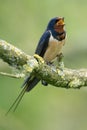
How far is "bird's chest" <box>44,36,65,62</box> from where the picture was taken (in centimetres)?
755

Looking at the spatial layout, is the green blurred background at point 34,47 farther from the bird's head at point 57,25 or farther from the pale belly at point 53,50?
the pale belly at point 53,50

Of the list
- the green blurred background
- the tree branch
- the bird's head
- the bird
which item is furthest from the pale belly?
the green blurred background

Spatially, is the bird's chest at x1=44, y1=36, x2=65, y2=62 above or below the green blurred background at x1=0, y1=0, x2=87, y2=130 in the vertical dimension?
above

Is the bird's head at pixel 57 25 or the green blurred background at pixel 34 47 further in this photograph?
the green blurred background at pixel 34 47

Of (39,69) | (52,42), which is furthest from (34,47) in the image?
(39,69)

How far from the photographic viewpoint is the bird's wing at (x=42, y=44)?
759 cm

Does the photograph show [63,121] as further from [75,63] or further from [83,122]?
[75,63]

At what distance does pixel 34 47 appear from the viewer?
37.4 ft

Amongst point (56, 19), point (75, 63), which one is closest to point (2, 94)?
point (75, 63)

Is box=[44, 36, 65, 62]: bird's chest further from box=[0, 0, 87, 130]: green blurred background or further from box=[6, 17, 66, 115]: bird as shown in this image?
box=[0, 0, 87, 130]: green blurred background

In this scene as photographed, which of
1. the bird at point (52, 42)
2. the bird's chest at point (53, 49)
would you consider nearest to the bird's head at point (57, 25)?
the bird at point (52, 42)

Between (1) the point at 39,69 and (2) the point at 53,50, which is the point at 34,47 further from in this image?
(1) the point at 39,69

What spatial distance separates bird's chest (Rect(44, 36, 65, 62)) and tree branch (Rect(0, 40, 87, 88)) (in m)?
0.47

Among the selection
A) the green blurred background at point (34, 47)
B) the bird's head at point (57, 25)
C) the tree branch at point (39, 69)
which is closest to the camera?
the tree branch at point (39, 69)
